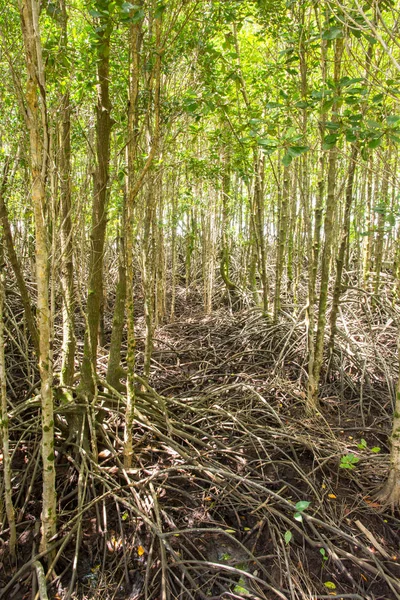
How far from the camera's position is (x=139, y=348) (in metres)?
4.67

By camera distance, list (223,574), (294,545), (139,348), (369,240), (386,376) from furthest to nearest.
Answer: (369,240)
(139,348)
(386,376)
(294,545)
(223,574)

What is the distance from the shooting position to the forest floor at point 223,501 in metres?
1.94

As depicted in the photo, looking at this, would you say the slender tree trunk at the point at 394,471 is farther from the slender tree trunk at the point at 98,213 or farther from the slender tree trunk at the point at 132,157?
the slender tree trunk at the point at 98,213

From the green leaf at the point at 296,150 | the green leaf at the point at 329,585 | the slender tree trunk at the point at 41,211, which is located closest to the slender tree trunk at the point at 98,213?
the slender tree trunk at the point at 41,211

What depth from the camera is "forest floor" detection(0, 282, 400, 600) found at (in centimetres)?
194

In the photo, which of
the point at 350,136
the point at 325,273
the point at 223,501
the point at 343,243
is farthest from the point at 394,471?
the point at 350,136

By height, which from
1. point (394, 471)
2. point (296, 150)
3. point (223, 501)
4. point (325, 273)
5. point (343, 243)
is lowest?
point (223, 501)

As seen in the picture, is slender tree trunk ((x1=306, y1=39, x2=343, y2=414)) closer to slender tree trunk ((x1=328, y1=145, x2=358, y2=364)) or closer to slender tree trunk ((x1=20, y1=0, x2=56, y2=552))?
slender tree trunk ((x1=328, y1=145, x2=358, y2=364))

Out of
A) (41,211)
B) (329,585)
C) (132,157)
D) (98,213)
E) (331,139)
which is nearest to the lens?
(41,211)

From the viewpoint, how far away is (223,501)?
235 centimetres

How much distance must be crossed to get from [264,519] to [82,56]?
2931mm

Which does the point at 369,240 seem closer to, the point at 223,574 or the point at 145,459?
the point at 145,459

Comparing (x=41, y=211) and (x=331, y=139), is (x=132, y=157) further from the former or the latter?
(x=331, y=139)

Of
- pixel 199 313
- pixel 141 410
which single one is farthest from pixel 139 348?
pixel 141 410
